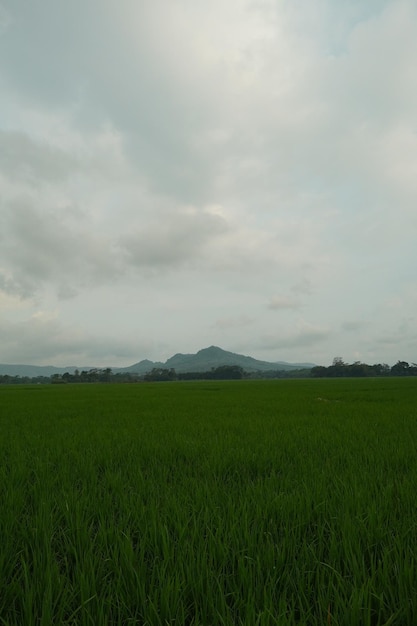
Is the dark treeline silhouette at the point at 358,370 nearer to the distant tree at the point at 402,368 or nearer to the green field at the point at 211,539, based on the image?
the distant tree at the point at 402,368

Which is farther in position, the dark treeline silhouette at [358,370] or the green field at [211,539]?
the dark treeline silhouette at [358,370]

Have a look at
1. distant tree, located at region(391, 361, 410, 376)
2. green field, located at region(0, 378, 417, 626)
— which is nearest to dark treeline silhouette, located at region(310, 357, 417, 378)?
distant tree, located at region(391, 361, 410, 376)

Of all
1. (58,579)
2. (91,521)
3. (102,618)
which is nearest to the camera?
(102,618)

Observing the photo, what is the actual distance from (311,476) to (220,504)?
3.54 ft

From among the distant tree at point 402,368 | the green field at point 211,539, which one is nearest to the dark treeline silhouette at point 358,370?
the distant tree at point 402,368

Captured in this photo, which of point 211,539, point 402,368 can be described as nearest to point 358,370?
point 402,368

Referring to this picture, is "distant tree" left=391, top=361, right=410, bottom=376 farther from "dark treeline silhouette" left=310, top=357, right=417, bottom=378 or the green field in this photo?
the green field

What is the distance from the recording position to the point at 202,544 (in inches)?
73.4

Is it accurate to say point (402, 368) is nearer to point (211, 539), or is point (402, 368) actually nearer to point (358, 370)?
point (358, 370)

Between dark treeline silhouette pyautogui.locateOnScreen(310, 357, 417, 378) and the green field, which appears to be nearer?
the green field

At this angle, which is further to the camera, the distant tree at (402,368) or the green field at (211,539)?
the distant tree at (402,368)

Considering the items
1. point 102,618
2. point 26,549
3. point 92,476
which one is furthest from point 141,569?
point 92,476

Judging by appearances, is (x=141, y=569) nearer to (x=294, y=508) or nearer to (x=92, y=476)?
(x=294, y=508)

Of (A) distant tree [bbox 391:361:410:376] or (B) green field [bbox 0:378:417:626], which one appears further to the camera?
(A) distant tree [bbox 391:361:410:376]
